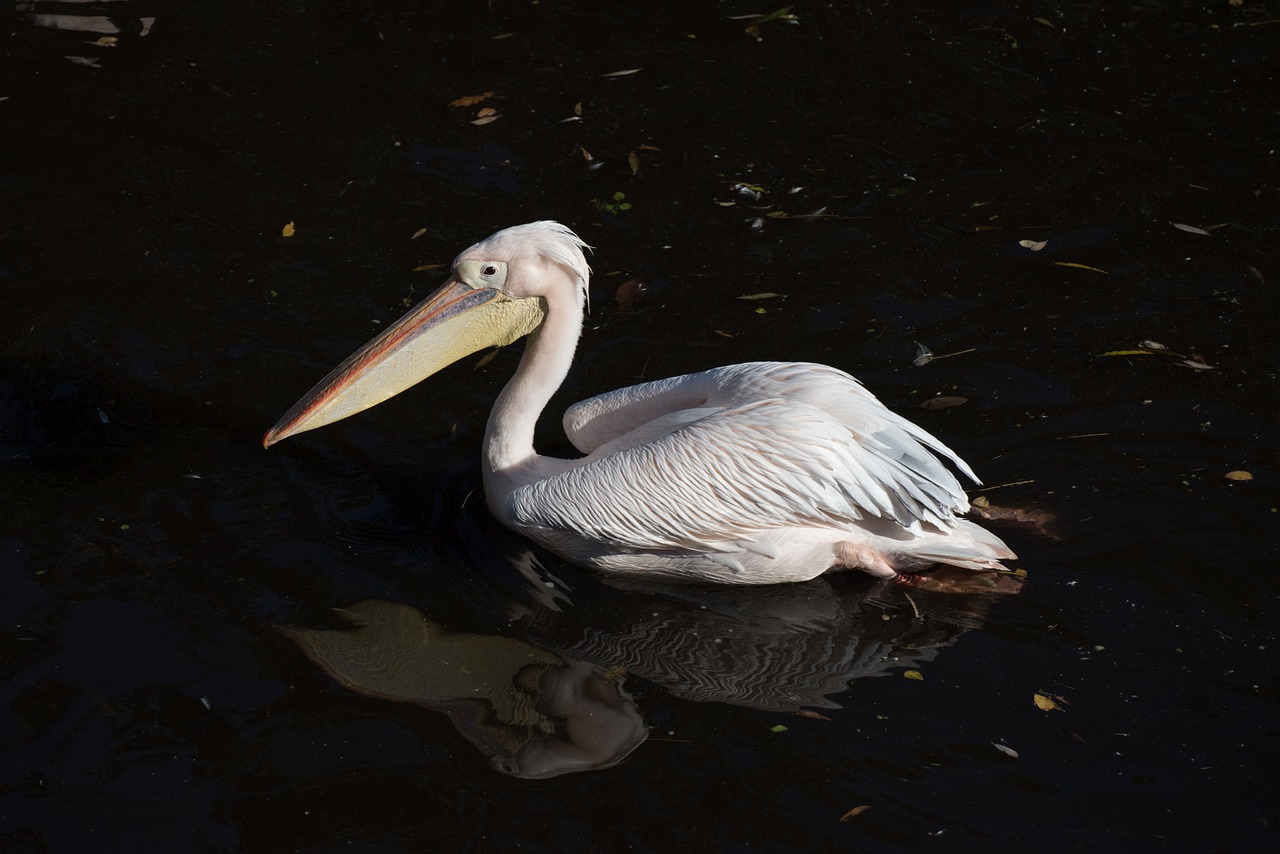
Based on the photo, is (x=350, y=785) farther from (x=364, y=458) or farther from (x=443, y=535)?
(x=364, y=458)

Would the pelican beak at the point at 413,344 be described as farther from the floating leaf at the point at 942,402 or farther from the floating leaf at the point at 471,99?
the floating leaf at the point at 471,99

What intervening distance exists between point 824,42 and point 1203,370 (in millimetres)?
3553

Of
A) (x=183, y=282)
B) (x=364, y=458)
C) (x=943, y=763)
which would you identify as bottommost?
(x=943, y=763)

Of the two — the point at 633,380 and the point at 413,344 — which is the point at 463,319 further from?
the point at 633,380

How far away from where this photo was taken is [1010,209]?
19.9 ft

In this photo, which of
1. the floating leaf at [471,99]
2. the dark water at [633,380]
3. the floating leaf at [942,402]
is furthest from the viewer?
the floating leaf at [471,99]

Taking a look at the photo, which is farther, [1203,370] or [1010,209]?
[1010,209]

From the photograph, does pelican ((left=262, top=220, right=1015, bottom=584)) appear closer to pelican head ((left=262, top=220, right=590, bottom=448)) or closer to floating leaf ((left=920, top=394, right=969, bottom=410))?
pelican head ((left=262, top=220, right=590, bottom=448))

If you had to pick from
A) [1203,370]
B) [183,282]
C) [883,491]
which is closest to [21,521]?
[183,282]

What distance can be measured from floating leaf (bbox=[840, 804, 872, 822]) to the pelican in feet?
3.07

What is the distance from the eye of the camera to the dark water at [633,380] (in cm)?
345

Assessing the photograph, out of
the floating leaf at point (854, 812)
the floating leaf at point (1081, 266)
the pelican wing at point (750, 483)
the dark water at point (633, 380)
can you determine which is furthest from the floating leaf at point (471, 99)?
the floating leaf at point (854, 812)

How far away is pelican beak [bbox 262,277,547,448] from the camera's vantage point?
4355mm

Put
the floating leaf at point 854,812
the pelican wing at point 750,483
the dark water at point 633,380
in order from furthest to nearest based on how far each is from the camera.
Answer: the pelican wing at point 750,483 → the dark water at point 633,380 → the floating leaf at point 854,812
